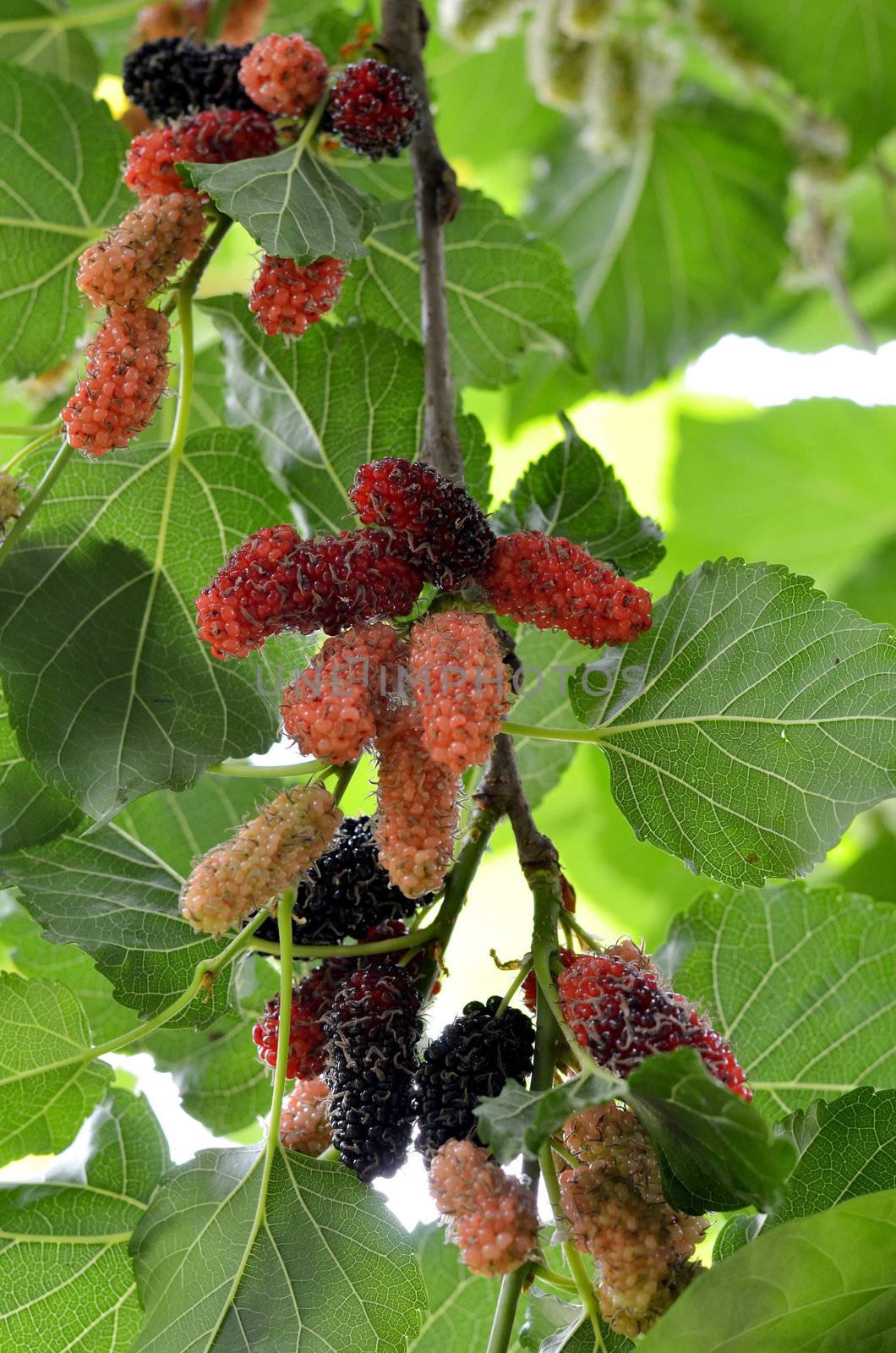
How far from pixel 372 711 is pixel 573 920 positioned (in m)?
0.17

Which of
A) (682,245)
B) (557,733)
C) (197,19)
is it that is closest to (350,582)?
(557,733)

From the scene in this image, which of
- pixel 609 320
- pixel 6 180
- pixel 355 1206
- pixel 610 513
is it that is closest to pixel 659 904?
pixel 609 320

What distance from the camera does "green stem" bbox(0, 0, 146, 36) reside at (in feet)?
3.95

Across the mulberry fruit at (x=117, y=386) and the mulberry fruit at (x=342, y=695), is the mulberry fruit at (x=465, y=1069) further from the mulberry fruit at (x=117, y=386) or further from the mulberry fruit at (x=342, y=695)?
the mulberry fruit at (x=117, y=386)

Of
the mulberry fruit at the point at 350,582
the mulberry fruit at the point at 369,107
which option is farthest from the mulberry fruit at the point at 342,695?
the mulberry fruit at the point at 369,107

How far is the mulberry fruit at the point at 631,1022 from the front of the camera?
55cm

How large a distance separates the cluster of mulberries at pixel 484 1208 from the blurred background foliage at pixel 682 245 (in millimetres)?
695

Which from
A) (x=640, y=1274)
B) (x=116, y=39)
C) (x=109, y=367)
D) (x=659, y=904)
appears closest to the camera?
(x=640, y=1274)

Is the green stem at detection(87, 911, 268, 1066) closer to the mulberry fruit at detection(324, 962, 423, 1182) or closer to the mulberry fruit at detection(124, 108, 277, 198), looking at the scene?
the mulberry fruit at detection(324, 962, 423, 1182)

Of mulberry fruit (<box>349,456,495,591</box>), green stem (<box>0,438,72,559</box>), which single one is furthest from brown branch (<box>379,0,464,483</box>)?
green stem (<box>0,438,72,559</box>)

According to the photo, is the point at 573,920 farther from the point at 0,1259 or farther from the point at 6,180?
the point at 6,180

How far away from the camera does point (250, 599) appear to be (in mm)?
589

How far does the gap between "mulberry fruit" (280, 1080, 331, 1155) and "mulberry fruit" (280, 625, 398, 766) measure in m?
0.21

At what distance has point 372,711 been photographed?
583 millimetres
